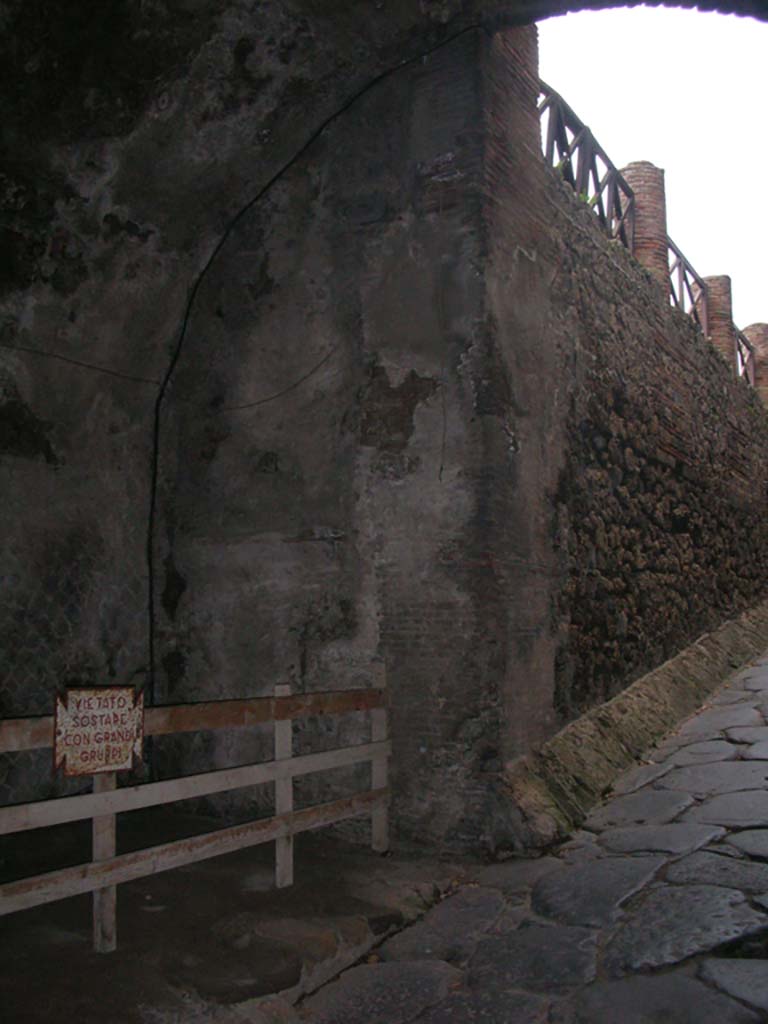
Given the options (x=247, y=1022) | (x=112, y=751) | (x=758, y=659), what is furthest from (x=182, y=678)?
(x=758, y=659)

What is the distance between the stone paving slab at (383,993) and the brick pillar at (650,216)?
8526 mm

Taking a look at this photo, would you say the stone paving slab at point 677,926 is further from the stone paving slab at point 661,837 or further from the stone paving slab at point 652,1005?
the stone paving slab at point 661,837

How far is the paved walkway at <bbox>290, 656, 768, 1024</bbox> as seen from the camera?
3379mm

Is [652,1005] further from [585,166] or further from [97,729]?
[585,166]

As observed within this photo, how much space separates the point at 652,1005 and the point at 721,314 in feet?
40.1

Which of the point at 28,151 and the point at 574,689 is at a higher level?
the point at 28,151

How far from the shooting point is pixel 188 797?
4066 mm

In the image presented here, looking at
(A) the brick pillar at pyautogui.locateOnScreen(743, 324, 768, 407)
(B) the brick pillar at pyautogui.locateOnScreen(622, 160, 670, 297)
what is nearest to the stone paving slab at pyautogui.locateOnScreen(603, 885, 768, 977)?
(B) the brick pillar at pyautogui.locateOnScreen(622, 160, 670, 297)

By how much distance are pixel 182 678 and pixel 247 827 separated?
86.4 inches

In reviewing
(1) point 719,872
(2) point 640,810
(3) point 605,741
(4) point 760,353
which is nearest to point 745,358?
(4) point 760,353

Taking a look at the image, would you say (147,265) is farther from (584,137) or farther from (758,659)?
(758,659)

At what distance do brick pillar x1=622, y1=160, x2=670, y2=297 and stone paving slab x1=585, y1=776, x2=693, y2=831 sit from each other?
6390 millimetres

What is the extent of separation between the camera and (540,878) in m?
4.74

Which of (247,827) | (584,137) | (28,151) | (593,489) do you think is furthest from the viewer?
(584,137)
